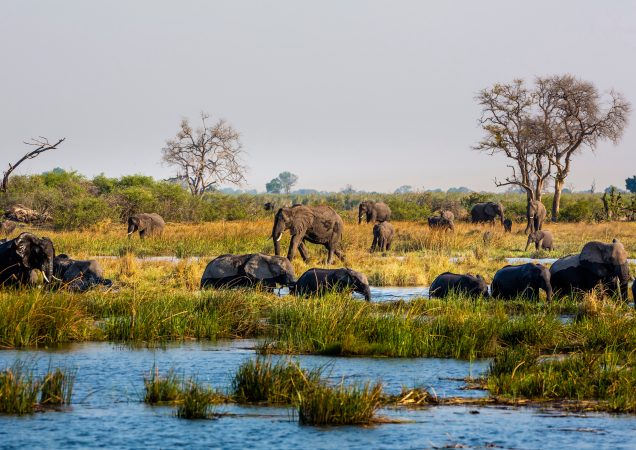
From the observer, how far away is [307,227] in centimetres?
2711

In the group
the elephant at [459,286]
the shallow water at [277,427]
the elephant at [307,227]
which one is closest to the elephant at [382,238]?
the elephant at [307,227]

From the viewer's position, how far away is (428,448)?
8352 mm

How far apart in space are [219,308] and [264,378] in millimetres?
4815

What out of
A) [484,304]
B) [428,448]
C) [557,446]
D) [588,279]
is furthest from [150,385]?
[588,279]

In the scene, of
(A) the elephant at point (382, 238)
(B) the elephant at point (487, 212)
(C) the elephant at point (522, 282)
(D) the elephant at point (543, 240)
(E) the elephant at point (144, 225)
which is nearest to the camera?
(C) the elephant at point (522, 282)

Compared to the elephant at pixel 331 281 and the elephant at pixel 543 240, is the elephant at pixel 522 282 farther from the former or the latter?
the elephant at pixel 543 240

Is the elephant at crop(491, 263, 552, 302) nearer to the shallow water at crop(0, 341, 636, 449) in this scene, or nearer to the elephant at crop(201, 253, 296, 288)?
the elephant at crop(201, 253, 296, 288)

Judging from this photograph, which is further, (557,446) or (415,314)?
(415,314)

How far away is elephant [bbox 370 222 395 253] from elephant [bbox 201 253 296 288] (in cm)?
1257

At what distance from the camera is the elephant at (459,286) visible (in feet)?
59.8

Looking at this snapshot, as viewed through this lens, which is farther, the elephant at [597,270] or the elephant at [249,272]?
the elephant at [249,272]

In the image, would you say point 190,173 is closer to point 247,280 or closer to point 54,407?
point 247,280

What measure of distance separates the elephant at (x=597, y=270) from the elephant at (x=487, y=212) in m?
29.9

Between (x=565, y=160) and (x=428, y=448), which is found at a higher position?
(x=565, y=160)
